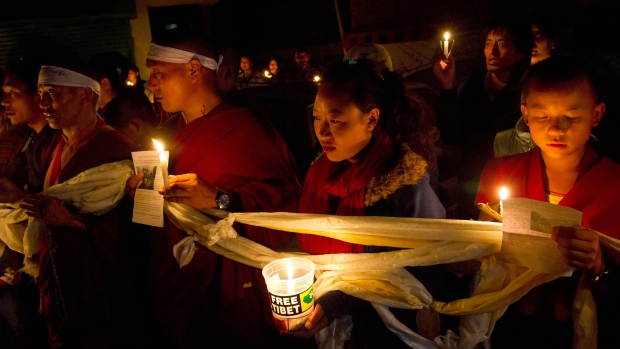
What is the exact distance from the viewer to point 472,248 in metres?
1.67

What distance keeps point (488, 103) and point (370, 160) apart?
1.89m

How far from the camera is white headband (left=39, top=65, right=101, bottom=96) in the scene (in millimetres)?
2844

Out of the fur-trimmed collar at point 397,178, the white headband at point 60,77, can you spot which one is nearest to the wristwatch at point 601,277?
the fur-trimmed collar at point 397,178

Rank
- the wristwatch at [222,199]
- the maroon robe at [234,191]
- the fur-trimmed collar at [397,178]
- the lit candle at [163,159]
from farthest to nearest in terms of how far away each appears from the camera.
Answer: the maroon robe at [234,191] < the wristwatch at [222,199] < the lit candle at [163,159] < the fur-trimmed collar at [397,178]

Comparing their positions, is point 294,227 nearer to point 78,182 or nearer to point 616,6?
point 78,182

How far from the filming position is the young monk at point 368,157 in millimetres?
1895

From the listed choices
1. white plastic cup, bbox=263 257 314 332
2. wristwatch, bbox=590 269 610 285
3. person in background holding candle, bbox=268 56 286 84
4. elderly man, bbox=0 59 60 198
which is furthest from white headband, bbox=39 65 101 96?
person in background holding candle, bbox=268 56 286 84

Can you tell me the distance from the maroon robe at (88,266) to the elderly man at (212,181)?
1.00 feet

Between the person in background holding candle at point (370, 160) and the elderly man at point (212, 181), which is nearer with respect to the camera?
the person in background holding candle at point (370, 160)

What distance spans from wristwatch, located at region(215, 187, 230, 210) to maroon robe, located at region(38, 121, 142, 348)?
75 cm

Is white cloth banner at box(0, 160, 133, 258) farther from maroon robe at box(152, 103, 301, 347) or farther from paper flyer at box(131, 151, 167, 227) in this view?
maroon robe at box(152, 103, 301, 347)

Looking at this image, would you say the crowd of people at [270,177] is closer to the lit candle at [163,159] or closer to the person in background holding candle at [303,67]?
the lit candle at [163,159]

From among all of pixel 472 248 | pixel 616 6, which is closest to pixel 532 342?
pixel 472 248

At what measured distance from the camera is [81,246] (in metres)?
2.76
